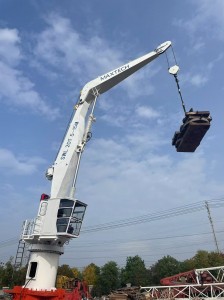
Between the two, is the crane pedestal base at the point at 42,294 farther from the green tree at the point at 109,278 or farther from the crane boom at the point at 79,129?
the green tree at the point at 109,278

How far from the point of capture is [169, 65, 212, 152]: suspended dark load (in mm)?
17656

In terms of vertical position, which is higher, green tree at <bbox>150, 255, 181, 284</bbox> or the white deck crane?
green tree at <bbox>150, 255, 181, 284</bbox>

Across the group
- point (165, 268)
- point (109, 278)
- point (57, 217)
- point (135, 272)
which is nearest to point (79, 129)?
point (57, 217)

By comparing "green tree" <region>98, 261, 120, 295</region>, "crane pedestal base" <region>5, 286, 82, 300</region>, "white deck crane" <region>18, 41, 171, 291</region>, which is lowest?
"crane pedestal base" <region>5, 286, 82, 300</region>

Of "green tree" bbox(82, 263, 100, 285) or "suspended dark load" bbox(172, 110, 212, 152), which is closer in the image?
"suspended dark load" bbox(172, 110, 212, 152)

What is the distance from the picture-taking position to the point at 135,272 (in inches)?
3344

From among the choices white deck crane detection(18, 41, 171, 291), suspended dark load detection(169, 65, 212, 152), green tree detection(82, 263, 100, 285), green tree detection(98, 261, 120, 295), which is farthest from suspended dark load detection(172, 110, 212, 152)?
green tree detection(82, 263, 100, 285)

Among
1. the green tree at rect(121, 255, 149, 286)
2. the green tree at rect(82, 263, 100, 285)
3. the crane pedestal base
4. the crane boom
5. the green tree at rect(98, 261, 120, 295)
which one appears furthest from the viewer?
the green tree at rect(82, 263, 100, 285)

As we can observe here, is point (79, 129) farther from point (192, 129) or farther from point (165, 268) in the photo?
point (165, 268)

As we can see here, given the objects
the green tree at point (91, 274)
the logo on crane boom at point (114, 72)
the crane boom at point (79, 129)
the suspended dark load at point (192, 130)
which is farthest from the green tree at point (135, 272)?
the suspended dark load at point (192, 130)

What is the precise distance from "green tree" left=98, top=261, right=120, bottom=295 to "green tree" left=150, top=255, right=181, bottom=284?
9408mm

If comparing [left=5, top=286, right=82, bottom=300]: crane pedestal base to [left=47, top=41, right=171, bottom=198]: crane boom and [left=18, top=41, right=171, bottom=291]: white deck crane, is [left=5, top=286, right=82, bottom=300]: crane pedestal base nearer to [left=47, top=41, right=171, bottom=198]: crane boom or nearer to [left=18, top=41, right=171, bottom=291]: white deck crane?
[left=18, top=41, right=171, bottom=291]: white deck crane

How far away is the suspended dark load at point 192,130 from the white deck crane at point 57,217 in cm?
629

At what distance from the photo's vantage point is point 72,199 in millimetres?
19438
